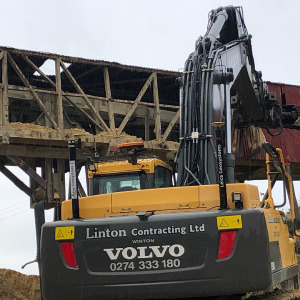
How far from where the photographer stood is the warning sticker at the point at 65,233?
623 cm

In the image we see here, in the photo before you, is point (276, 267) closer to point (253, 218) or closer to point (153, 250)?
point (253, 218)

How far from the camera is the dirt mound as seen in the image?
13.2m

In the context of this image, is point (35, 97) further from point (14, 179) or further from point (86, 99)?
point (14, 179)

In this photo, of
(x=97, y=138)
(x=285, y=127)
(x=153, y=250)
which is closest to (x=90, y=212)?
(x=153, y=250)

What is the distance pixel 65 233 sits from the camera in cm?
624

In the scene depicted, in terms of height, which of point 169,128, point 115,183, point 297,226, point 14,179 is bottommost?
point 297,226

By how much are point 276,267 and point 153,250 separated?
147 cm

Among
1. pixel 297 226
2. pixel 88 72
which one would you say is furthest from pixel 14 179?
pixel 297 226

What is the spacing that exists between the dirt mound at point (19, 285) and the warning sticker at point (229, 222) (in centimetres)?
835

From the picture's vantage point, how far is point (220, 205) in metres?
6.20

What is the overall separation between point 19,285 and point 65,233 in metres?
8.28

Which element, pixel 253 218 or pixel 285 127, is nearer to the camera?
pixel 253 218

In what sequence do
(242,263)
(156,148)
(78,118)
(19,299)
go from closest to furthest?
(242,263)
(19,299)
(156,148)
(78,118)

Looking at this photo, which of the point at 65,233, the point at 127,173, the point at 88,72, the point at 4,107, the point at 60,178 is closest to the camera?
the point at 65,233
